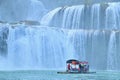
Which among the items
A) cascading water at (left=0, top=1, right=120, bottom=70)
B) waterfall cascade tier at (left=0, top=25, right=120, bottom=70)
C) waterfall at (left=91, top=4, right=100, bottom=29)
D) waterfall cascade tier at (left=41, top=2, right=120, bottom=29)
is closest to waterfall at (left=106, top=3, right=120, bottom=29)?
waterfall cascade tier at (left=41, top=2, right=120, bottom=29)

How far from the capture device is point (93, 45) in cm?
10369

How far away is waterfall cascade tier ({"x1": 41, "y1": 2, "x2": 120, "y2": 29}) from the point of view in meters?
110

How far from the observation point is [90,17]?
112500 mm

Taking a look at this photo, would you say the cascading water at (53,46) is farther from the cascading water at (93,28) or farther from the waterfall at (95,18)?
the waterfall at (95,18)

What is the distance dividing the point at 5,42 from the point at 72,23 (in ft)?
53.4

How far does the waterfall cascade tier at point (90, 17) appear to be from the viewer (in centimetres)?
11031

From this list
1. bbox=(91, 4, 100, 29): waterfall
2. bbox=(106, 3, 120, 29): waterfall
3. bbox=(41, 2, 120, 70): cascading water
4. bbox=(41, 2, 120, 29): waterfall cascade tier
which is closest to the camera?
bbox=(41, 2, 120, 70): cascading water

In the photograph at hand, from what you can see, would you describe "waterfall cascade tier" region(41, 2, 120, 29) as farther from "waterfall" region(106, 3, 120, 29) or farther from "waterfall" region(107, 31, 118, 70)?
"waterfall" region(107, 31, 118, 70)

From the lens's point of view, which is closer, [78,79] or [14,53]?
[78,79]

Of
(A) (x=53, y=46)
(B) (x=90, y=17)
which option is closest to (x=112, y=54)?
(A) (x=53, y=46)

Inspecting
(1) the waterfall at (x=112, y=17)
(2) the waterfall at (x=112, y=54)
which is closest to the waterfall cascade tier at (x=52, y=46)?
(2) the waterfall at (x=112, y=54)

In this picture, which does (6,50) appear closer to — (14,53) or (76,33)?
(14,53)

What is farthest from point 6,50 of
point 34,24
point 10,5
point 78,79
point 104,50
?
point 78,79

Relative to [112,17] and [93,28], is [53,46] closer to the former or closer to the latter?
[93,28]
